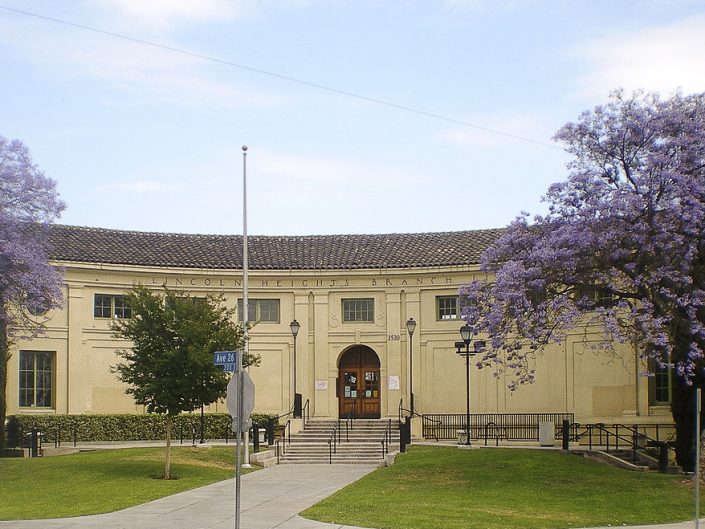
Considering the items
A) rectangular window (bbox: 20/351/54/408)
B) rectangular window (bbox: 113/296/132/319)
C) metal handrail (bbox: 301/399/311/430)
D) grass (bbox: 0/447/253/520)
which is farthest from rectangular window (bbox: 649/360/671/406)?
rectangular window (bbox: 20/351/54/408)

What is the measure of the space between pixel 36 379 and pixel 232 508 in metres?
20.4

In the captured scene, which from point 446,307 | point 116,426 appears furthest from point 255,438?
point 446,307

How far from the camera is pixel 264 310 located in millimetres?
45250

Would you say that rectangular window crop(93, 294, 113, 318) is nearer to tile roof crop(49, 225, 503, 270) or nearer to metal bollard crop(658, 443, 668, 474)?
tile roof crop(49, 225, 503, 270)

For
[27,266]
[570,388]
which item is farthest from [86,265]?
[570,388]

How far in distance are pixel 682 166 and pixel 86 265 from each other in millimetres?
23950

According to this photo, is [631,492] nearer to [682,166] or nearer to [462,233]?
[682,166]

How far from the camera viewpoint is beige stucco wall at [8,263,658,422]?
135 feet

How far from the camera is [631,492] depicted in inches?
1015

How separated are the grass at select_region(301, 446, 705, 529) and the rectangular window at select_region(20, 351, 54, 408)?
15956 millimetres

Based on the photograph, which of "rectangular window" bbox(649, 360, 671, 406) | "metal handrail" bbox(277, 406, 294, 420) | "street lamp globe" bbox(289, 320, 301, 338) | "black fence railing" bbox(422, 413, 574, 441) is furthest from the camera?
"metal handrail" bbox(277, 406, 294, 420)

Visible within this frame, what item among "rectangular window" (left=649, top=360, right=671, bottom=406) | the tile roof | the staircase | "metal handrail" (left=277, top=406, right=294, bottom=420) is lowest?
the staircase

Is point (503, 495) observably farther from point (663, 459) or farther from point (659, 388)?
point (659, 388)

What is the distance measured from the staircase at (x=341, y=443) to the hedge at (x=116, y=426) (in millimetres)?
1975
